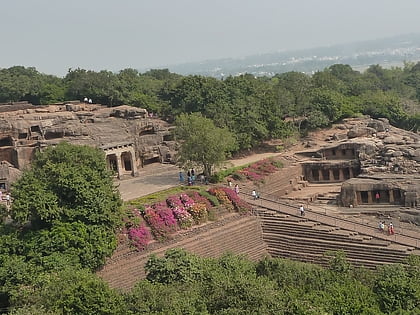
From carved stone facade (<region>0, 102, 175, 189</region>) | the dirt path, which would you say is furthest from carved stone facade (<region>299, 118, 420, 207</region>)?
carved stone facade (<region>0, 102, 175, 189</region>)

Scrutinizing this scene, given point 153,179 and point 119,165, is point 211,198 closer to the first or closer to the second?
point 153,179

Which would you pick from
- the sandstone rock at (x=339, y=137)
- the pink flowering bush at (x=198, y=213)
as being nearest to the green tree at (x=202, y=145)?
the pink flowering bush at (x=198, y=213)

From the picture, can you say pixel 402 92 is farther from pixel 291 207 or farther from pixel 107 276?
pixel 107 276

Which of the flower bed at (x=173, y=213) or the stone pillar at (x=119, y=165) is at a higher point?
the stone pillar at (x=119, y=165)

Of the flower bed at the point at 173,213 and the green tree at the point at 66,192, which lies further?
the flower bed at the point at 173,213

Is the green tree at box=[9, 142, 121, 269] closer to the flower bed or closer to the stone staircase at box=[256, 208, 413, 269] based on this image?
the flower bed

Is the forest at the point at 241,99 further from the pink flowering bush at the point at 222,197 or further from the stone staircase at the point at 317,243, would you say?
the stone staircase at the point at 317,243

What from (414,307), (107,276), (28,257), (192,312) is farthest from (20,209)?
(414,307)
